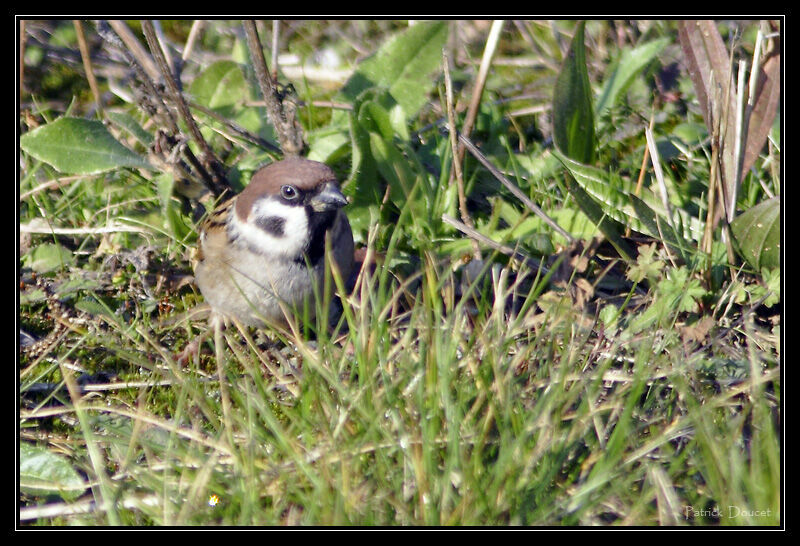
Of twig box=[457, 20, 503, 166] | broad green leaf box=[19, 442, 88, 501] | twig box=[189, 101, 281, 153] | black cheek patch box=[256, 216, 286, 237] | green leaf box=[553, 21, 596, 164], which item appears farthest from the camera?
twig box=[189, 101, 281, 153]

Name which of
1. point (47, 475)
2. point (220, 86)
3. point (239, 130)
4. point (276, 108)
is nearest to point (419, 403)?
point (47, 475)

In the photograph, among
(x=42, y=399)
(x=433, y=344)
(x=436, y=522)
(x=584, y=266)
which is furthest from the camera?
(x=584, y=266)

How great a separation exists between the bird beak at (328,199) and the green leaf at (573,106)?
93 cm

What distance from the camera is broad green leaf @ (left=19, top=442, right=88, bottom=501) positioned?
2281 millimetres

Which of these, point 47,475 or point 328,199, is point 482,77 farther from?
point 47,475

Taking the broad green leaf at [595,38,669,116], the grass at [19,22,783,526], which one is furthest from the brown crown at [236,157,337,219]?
the broad green leaf at [595,38,669,116]

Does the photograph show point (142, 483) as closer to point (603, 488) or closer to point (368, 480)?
point (368, 480)

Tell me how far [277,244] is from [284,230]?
57mm

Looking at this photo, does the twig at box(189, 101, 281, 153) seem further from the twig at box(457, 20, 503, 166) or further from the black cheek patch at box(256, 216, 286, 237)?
the twig at box(457, 20, 503, 166)

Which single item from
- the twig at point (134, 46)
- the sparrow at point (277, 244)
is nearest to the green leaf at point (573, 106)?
the sparrow at point (277, 244)

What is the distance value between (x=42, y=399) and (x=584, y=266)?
1.89m

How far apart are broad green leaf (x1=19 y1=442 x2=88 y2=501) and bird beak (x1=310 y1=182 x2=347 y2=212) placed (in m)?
1.08
